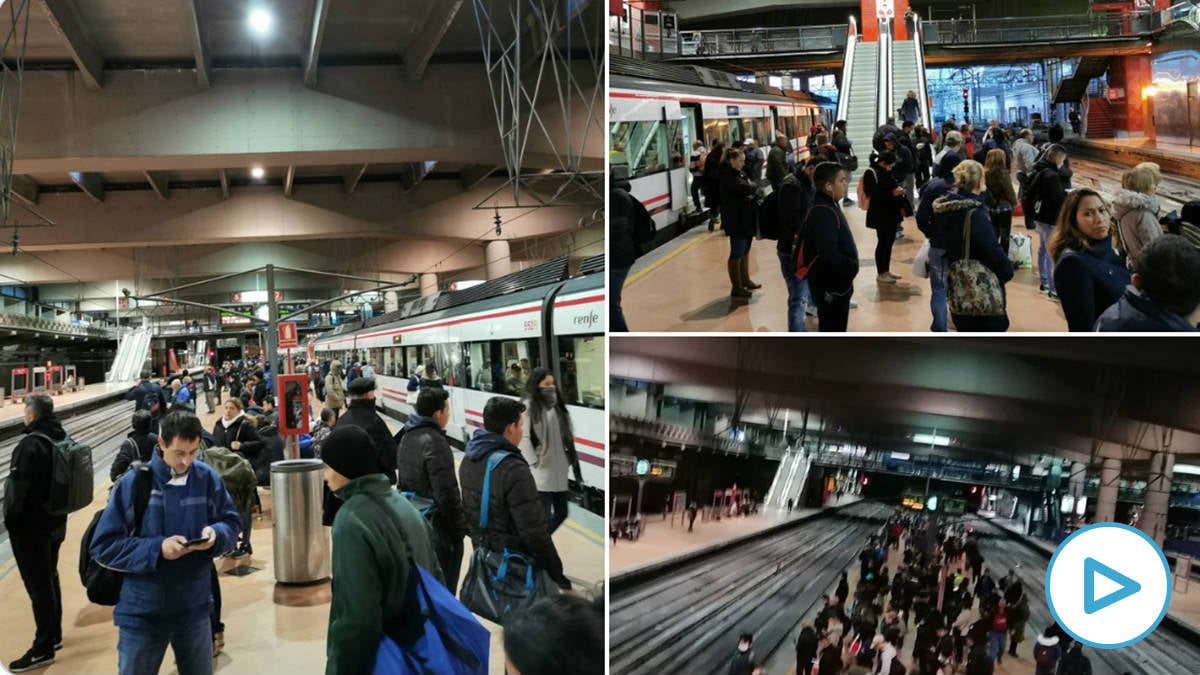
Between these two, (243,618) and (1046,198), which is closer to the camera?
(1046,198)

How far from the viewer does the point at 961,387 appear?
2348mm

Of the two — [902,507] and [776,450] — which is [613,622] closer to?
[776,450]

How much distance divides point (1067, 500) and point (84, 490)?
3540 millimetres

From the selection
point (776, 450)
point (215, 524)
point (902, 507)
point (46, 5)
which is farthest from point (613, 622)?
point (46, 5)

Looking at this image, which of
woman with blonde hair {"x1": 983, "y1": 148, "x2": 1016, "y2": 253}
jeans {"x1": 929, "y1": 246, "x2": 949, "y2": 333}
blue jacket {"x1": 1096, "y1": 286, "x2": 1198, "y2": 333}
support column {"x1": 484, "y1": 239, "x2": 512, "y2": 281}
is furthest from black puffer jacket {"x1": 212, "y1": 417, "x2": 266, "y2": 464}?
blue jacket {"x1": 1096, "y1": 286, "x2": 1198, "y2": 333}

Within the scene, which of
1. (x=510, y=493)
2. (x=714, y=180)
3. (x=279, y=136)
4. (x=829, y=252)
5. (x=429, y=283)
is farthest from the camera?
(x=429, y=283)

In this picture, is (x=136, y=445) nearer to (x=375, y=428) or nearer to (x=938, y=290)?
(x=375, y=428)

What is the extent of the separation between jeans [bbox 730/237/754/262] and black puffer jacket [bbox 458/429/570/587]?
3.65 feet

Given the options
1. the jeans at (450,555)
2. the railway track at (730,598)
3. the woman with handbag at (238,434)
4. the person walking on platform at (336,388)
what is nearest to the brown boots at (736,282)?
the railway track at (730,598)

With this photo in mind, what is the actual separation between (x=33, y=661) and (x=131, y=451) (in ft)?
2.90

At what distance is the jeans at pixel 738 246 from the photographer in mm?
2428

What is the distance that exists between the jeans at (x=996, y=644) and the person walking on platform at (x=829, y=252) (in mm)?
902

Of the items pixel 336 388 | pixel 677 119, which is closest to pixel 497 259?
pixel 336 388

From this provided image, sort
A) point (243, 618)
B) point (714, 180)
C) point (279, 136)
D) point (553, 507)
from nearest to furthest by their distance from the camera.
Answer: point (714, 180)
point (553, 507)
point (243, 618)
point (279, 136)
